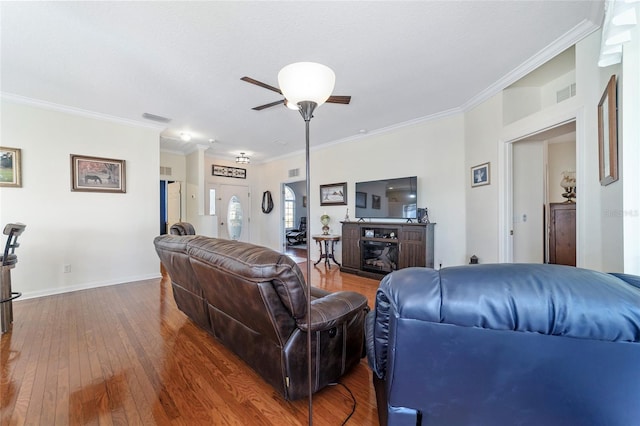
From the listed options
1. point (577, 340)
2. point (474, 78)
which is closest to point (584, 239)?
point (474, 78)

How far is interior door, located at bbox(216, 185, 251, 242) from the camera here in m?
6.84

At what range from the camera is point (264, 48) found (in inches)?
95.5

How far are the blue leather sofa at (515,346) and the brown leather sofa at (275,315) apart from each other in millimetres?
648

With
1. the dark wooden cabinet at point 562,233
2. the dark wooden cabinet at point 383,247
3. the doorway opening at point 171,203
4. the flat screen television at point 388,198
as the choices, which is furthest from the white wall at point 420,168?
the doorway opening at point 171,203

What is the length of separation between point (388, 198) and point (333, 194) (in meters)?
1.47

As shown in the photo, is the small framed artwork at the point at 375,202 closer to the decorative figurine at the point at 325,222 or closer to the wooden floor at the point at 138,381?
the decorative figurine at the point at 325,222

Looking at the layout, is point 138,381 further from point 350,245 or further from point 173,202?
point 173,202

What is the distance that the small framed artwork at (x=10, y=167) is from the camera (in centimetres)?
332

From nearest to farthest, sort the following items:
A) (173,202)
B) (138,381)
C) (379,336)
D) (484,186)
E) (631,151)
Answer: (379,336) < (631,151) < (138,381) < (484,186) < (173,202)

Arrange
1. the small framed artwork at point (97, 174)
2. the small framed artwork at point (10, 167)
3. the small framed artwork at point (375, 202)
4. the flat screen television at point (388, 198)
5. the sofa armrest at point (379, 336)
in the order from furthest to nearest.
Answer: the small framed artwork at point (375, 202) → the flat screen television at point (388, 198) → the small framed artwork at point (97, 174) → the small framed artwork at point (10, 167) → the sofa armrest at point (379, 336)

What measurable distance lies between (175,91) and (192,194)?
314cm

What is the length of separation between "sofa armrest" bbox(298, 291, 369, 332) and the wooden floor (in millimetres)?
501

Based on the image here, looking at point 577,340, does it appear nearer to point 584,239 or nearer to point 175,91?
point 584,239

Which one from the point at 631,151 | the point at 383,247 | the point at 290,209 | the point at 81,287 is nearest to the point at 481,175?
the point at 383,247
